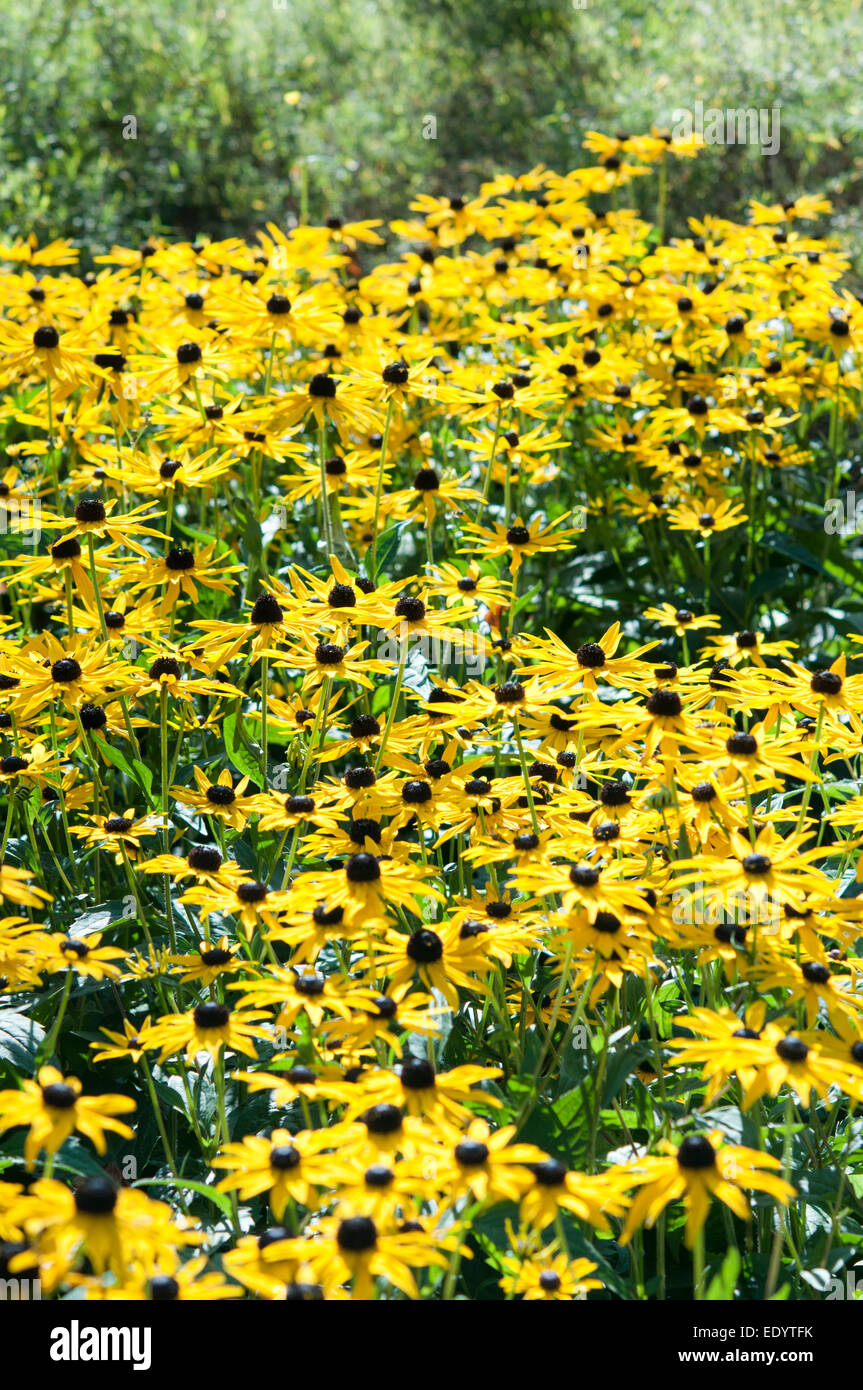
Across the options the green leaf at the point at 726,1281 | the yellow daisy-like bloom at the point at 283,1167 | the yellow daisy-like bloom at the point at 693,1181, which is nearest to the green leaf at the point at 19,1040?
the yellow daisy-like bloom at the point at 283,1167

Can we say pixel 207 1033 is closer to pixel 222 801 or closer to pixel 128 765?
pixel 222 801

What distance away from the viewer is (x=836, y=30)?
33.2 feet

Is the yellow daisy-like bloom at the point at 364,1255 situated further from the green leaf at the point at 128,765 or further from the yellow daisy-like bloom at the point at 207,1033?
the green leaf at the point at 128,765

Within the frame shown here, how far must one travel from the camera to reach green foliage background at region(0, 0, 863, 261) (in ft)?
29.9

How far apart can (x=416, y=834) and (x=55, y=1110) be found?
176 centimetres

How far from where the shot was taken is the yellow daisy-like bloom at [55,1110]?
6.26 feet

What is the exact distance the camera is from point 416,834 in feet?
11.9

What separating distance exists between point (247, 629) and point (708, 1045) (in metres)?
1.46

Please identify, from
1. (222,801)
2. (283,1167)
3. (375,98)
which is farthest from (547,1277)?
(375,98)

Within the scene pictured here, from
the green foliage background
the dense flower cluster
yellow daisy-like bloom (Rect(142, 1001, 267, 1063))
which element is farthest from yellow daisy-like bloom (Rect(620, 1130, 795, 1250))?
the green foliage background

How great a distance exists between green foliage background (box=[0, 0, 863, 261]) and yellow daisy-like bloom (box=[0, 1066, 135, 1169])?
7753 mm

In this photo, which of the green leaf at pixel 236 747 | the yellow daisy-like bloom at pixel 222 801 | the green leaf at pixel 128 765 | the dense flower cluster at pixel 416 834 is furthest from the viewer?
the green leaf at pixel 236 747

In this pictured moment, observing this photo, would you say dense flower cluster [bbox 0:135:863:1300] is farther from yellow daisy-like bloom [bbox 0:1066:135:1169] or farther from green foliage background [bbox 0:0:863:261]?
green foliage background [bbox 0:0:863:261]

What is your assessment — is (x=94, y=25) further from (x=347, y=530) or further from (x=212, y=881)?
(x=212, y=881)
